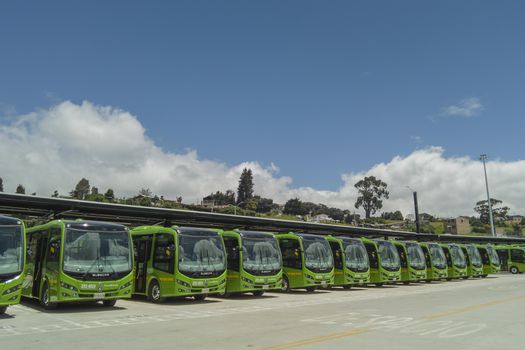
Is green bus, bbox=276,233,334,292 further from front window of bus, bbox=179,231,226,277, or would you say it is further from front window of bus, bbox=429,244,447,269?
front window of bus, bbox=429,244,447,269

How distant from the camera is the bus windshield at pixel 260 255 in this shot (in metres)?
19.7

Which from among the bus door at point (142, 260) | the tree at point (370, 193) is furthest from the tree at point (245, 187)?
the bus door at point (142, 260)

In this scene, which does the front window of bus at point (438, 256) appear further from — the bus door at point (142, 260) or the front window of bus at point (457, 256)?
the bus door at point (142, 260)

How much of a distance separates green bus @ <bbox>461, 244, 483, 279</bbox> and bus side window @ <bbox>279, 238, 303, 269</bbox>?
20.7m

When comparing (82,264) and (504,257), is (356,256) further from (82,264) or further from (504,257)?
(504,257)

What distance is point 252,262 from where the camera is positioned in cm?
1972

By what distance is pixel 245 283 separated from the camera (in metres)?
19.3

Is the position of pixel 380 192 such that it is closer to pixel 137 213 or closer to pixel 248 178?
pixel 248 178

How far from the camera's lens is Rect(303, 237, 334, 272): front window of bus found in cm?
2253

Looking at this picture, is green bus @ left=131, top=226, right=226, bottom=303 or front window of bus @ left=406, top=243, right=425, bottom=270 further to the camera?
front window of bus @ left=406, top=243, right=425, bottom=270

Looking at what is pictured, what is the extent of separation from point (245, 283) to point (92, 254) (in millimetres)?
7019

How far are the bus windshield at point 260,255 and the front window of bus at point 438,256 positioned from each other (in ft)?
55.3

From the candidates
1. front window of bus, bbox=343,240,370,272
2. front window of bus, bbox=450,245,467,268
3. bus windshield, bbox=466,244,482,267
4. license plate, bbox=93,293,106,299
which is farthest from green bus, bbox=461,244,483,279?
license plate, bbox=93,293,106,299

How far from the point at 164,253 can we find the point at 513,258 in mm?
43928
